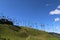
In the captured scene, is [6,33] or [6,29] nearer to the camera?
[6,33]

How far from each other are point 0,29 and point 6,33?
1204 centimetres

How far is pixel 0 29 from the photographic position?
19225 cm

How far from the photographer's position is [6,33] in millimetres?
183875

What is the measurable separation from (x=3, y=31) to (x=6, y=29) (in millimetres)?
7160

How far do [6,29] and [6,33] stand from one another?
1239cm

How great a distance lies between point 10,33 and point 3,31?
848cm

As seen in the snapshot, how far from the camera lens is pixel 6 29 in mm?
195625

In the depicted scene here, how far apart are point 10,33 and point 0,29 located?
13.5 metres

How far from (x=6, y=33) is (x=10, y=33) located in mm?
4860

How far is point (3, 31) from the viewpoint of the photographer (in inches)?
7446

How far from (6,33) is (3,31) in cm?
682
